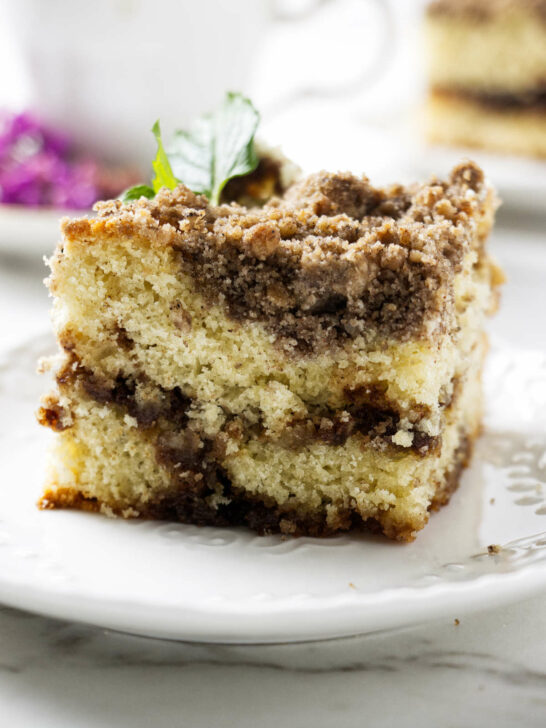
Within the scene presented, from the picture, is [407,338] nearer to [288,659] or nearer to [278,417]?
[278,417]

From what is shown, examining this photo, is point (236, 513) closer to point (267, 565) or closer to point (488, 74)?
point (267, 565)

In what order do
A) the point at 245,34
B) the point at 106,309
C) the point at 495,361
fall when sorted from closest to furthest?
the point at 106,309, the point at 495,361, the point at 245,34

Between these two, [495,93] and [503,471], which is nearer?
[503,471]

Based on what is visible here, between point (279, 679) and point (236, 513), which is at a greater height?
point (236, 513)

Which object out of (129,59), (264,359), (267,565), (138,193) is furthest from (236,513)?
(129,59)

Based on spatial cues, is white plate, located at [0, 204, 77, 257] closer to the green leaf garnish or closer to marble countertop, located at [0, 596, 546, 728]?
the green leaf garnish

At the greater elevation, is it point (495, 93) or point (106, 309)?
point (495, 93)

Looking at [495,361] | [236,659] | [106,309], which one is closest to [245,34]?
[495,361]
